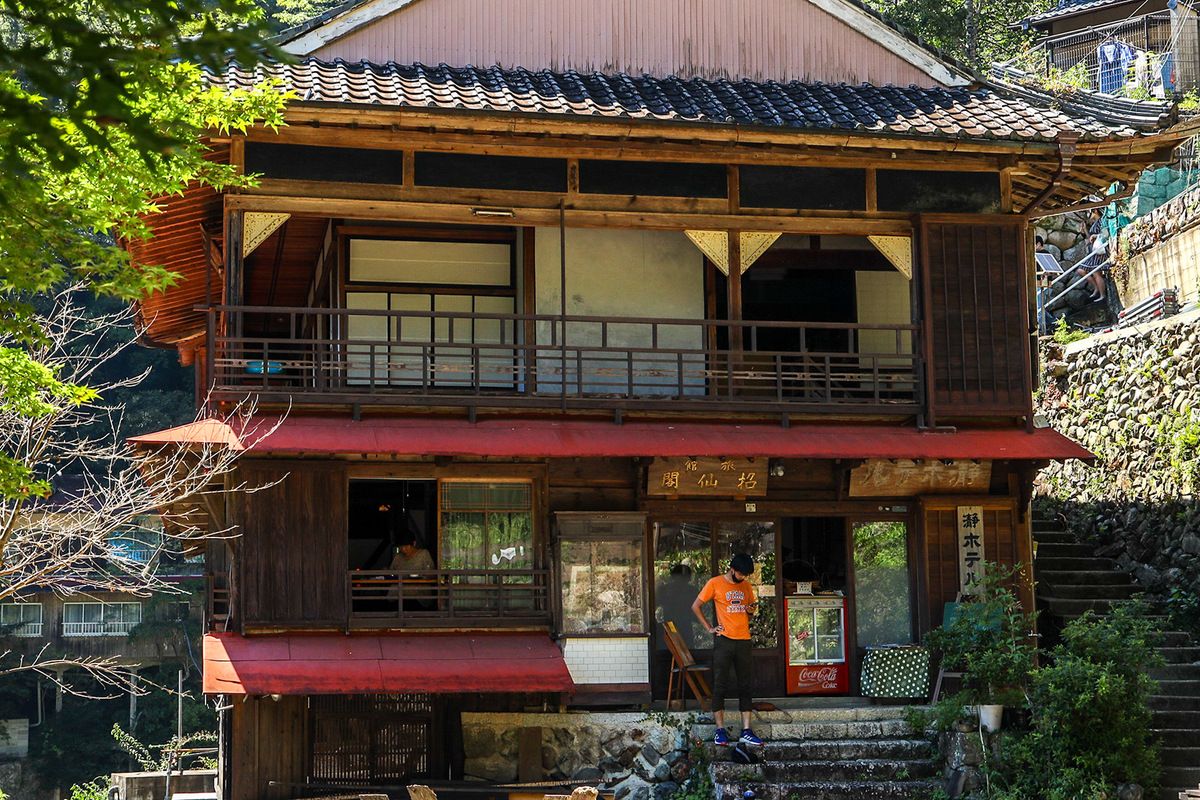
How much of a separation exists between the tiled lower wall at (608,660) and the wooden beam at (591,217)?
4845 millimetres

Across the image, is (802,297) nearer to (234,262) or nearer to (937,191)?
(937,191)

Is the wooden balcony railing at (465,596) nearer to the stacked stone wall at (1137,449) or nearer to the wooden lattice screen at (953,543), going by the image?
the wooden lattice screen at (953,543)

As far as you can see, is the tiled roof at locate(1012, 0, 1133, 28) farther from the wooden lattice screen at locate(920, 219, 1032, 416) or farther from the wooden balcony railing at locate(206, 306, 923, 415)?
the wooden lattice screen at locate(920, 219, 1032, 416)

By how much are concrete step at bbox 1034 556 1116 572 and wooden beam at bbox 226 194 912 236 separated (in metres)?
5.88

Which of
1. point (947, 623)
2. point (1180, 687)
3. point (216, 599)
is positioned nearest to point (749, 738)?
point (947, 623)

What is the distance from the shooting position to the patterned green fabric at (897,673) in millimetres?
14734

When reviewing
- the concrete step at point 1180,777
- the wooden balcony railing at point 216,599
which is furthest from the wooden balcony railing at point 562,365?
the concrete step at point 1180,777

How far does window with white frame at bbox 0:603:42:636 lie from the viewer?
142 ft

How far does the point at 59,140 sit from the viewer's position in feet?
16.1

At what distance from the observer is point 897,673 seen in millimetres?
14758

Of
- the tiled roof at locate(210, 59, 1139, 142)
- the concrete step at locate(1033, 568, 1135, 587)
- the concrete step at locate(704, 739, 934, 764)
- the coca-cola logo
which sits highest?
the tiled roof at locate(210, 59, 1139, 142)

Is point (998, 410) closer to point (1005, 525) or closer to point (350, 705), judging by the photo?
point (1005, 525)

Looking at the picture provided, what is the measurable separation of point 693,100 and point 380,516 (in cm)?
952

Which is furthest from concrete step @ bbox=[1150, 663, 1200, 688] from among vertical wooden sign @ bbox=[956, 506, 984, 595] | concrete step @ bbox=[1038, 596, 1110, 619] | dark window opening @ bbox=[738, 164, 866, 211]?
dark window opening @ bbox=[738, 164, 866, 211]
